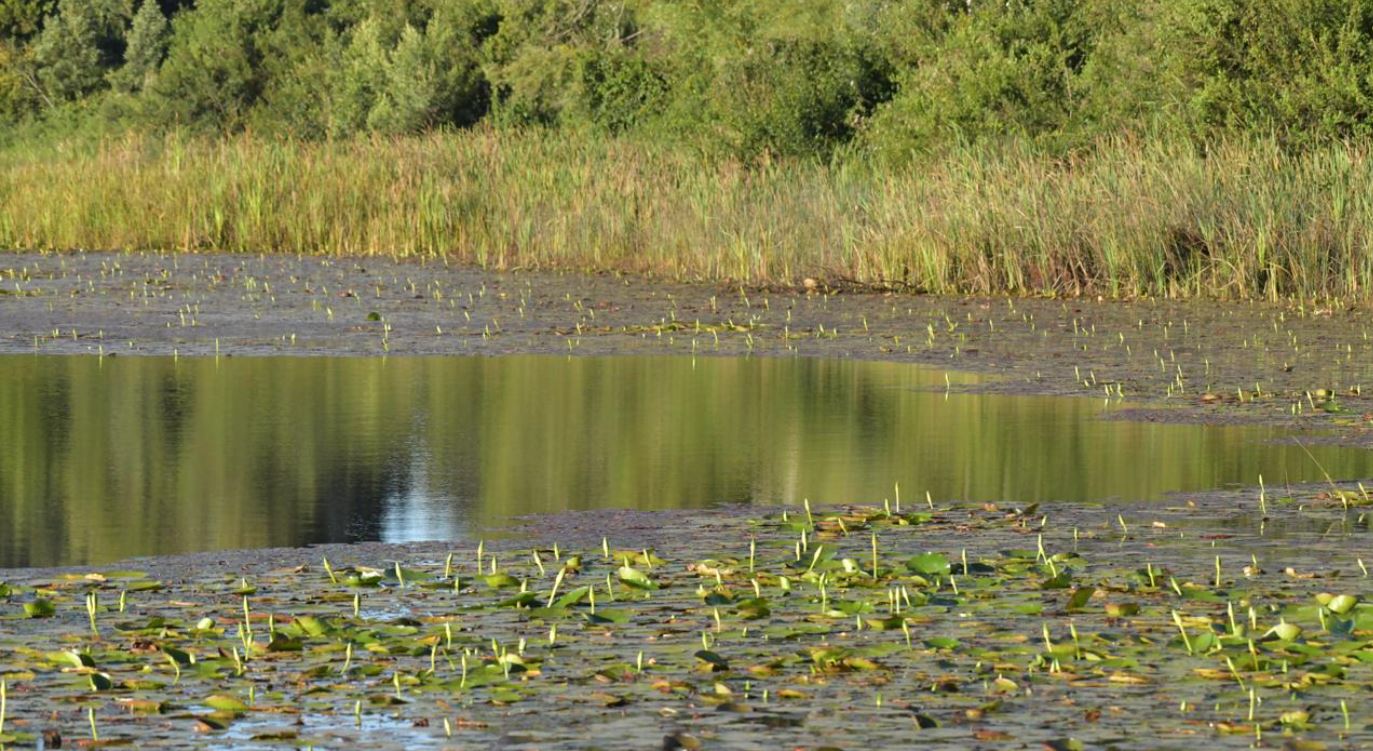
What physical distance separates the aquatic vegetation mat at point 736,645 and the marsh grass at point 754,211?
10.9 m

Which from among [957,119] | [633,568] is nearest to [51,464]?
[633,568]

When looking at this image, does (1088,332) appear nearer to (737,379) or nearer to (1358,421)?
(737,379)

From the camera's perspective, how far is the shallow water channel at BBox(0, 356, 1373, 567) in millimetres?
9391

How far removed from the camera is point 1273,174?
63.6 feet

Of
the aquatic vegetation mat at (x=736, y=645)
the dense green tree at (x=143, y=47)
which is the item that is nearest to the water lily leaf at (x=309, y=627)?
the aquatic vegetation mat at (x=736, y=645)

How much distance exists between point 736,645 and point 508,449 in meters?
5.14

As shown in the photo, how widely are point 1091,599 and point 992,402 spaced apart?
6.13 metres

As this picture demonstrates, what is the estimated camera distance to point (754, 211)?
22.4m

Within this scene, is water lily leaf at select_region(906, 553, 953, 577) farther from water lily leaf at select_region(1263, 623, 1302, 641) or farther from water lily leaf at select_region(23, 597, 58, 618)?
water lily leaf at select_region(23, 597, 58, 618)

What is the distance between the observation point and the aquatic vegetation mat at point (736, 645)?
556 cm

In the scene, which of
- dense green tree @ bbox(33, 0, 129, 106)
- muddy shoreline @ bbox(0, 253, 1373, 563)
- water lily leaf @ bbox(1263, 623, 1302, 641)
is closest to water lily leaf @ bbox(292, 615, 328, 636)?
water lily leaf @ bbox(1263, 623, 1302, 641)

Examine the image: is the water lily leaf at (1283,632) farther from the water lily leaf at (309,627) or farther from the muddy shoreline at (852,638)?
the water lily leaf at (309,627)

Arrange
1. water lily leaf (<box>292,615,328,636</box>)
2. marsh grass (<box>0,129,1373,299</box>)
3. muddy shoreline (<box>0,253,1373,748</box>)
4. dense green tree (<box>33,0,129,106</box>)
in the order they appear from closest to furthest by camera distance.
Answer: muddy shoreline (<box>0,253,1373,748</box>)
water lily leaf (<box>292,615,328,636</box>)
marsh grass (<box>0,129,1373,299</box>)
dense green tree (<box>33,0,129,106</box>)

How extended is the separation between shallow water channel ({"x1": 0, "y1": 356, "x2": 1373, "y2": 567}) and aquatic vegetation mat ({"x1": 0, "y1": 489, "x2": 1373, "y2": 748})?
119 cm
